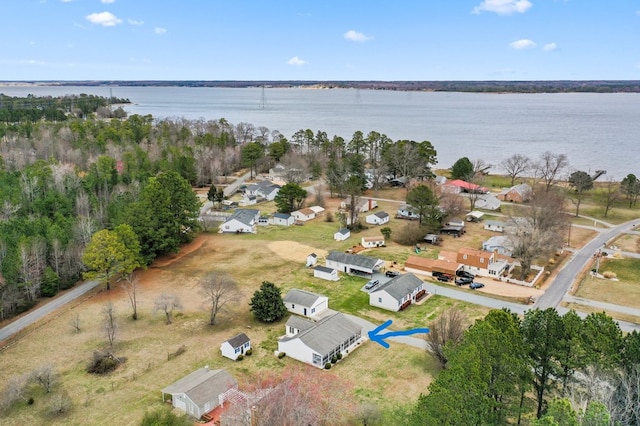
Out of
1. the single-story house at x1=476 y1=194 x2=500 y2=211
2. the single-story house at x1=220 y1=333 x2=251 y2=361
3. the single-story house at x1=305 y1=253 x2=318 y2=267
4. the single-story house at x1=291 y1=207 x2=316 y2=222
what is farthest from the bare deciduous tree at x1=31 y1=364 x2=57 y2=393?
the single-story house at x1=476 y1=194 x2=500 y2=211

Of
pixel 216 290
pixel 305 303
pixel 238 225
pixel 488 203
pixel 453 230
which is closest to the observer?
pixel 216 290

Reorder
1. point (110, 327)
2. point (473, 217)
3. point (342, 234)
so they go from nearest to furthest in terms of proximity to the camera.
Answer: point (110, 327), point (342, 234), point (473, 217)

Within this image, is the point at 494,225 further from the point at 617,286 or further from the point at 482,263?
the point at 617,286

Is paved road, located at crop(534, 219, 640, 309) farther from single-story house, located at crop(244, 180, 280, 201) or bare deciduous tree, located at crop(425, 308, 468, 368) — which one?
single-story house, located at crop(244, 180, 280, 201)

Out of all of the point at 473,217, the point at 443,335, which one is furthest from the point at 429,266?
the point at 473,217

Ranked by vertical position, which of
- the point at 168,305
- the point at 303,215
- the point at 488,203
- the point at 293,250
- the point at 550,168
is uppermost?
the point at 550,168

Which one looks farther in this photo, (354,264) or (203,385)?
(354,264)

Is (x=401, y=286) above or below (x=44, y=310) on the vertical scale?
above
